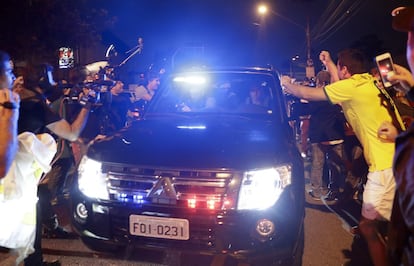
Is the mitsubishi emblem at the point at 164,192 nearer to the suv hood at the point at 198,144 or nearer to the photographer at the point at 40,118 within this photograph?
the suv hood at the point at 198,144

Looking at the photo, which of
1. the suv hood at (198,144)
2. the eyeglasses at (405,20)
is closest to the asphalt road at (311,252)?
the suv hood at (198,144)

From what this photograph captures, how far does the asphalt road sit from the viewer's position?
3871 mm

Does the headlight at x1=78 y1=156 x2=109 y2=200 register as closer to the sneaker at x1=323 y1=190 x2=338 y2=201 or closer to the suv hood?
the suv hood

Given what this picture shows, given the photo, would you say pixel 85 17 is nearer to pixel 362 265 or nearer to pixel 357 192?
pixel 357 192

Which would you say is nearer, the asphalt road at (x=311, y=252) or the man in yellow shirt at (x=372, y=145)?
the man in yellow shirt at (x=372, y=145)

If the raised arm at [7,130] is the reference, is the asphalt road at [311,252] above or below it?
below

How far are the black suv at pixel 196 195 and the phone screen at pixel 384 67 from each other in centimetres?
91

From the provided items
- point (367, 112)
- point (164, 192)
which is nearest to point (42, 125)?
point (164, 192)

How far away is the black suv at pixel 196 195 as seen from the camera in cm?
294

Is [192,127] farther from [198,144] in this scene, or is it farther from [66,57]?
[66,57]

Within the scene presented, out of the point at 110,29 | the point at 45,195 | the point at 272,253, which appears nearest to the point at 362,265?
the point at 272,253

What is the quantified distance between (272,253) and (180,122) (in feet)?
5.48

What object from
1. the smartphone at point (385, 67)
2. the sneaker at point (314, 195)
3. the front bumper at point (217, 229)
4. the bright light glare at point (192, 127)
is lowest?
the sneaker at point (314, 195)

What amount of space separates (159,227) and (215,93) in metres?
2.09
